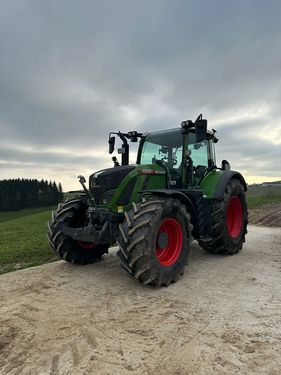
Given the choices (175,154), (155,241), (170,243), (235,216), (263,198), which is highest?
(175,154)

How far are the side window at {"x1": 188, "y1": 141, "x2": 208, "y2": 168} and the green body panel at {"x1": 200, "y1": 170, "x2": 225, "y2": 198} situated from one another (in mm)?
328

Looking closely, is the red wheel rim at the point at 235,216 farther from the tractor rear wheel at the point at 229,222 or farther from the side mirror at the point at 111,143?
the side mirror at the point at 111,143

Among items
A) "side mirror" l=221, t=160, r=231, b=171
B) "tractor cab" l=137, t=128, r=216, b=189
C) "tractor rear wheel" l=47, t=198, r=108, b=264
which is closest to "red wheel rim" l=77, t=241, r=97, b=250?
"tractor rear wheel" l=47, t=198, r=108, b=264

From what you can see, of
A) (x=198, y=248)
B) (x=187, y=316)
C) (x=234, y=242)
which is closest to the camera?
(x=187, y=316)

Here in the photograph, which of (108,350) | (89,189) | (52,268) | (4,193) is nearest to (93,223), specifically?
(89,189)

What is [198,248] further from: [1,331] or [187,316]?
[1,331]

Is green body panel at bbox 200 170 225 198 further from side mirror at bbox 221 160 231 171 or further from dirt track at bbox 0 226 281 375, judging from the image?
dirt track at bbox 0 226 281 375

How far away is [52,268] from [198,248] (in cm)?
365

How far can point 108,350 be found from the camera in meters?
3.43

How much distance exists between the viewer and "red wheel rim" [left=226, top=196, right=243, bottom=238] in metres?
8.16

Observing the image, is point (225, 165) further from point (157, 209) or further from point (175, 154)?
point (157, 209)

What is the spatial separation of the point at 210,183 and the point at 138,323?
4.03 metres

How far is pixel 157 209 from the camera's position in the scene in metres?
5.29

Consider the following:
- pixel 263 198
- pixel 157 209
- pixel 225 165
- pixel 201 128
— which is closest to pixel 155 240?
pixel 157 209
